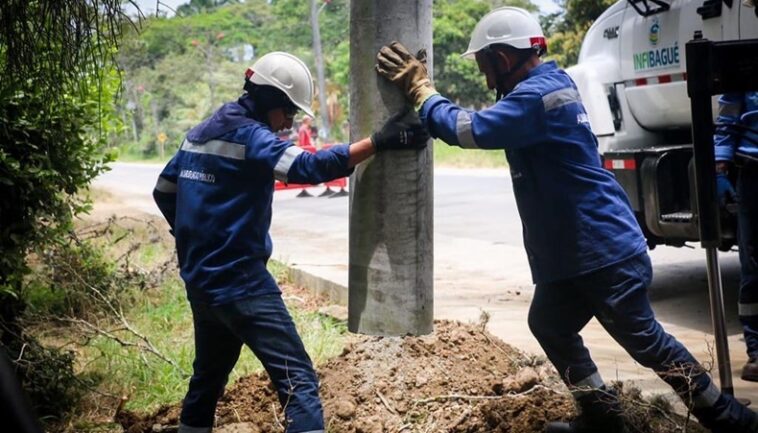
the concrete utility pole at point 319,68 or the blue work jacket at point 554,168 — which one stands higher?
the concrete utility pole at point 319,68

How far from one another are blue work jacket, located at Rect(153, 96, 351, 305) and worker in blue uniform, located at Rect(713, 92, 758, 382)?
2540 millimetres

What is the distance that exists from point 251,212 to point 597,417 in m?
1.64

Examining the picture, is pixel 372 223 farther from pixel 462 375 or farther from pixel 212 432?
pixel 212 432

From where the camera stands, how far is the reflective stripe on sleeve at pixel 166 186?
4.44 metres

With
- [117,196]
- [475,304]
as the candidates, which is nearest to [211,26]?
[117,196]

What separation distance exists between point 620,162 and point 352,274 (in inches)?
134

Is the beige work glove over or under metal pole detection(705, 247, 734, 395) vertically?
over

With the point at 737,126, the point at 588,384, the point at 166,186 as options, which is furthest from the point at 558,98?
the point at 737,126

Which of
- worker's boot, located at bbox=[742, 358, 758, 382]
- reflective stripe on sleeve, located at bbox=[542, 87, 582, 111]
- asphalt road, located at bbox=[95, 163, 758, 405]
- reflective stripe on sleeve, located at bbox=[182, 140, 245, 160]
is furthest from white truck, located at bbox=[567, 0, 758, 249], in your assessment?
reflective stripe on sleeve, located at bbox=[182, 140, 245, 160]

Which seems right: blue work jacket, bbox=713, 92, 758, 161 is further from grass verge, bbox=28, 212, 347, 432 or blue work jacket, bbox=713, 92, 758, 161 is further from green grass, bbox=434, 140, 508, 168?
green grass, bbox=434, 140, 508, 168

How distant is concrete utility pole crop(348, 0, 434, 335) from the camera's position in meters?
4.37

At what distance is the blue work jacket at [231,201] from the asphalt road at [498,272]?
1748 mm

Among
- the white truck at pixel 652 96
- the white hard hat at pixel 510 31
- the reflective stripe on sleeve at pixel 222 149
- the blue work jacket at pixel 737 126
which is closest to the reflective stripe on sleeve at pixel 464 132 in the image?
the white hard hat at pixel 510 31

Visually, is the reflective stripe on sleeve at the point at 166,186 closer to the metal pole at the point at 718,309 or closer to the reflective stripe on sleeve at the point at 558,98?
Result: the reflective stripe on sleeve at the point at 558,98
